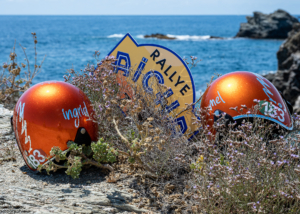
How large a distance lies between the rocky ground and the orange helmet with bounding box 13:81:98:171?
285mm

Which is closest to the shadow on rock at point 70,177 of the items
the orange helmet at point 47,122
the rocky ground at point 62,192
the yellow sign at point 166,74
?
the rocky ground at point 62,192

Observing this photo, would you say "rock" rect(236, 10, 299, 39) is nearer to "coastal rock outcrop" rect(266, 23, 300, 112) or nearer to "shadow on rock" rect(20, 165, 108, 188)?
"coastal rock outcrop" rect(266, 23, 300, 112)

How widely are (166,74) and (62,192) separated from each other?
253 centimetres

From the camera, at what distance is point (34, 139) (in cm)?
381

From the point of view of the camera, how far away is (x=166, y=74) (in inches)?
A: 196

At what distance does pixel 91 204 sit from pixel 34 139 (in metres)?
1.20

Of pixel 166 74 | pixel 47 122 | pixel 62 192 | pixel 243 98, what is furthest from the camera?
pixel 166 74

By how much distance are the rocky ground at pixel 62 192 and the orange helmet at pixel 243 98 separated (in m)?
1.62

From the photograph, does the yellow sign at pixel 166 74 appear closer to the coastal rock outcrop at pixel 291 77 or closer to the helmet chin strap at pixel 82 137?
the helmet chin strap at pixel 82 137

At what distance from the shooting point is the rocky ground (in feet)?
10.2

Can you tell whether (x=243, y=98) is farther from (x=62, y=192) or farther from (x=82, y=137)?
(x=62, y=192)

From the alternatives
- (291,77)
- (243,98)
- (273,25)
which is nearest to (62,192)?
(243,98)

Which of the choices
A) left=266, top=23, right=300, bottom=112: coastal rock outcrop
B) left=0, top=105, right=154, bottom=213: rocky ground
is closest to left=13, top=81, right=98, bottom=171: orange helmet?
left=0, top=105, right=154, bottom=213: rocky ground

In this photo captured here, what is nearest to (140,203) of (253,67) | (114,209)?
(114,209)
